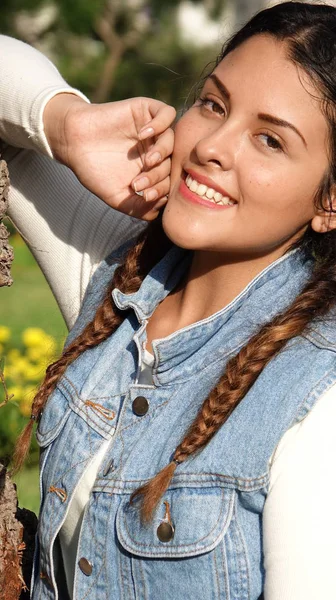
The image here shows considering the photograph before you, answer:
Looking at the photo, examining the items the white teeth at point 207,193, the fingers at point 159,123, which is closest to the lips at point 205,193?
the white teeth at point 207,193

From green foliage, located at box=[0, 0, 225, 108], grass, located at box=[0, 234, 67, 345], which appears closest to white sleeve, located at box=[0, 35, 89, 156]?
grass, located at box=[0, 234, 67, 345]

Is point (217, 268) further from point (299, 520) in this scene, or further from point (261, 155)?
point (299, 520)

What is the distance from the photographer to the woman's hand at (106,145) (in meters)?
2.21

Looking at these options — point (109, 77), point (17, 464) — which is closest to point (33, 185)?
point (17, 464)

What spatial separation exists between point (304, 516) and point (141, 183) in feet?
2.80

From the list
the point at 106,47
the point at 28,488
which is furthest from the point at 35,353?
the point at 106,47

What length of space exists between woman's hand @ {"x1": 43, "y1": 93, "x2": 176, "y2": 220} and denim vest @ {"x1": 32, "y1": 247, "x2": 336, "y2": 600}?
19cm

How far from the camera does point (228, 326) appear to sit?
2057mm

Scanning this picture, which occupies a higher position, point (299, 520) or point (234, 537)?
point (299, 520)

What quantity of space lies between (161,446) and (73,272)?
2.16ft

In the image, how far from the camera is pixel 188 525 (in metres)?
1.81

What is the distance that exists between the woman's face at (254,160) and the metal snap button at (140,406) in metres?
0.36

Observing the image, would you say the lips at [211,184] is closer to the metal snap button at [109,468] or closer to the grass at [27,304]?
the metal snap button at [109,468]

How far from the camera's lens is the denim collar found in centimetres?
201
